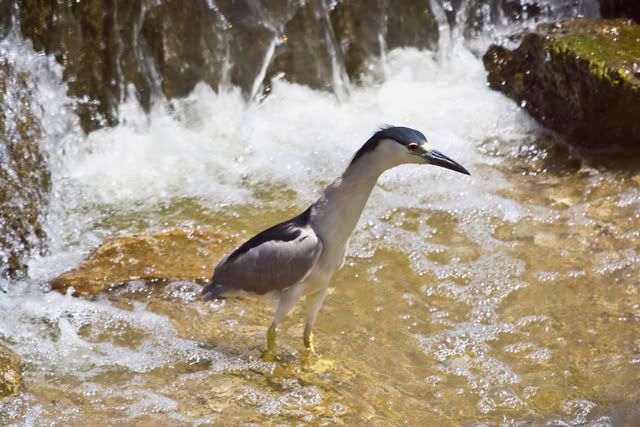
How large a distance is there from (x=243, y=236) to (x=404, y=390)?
2.00 m

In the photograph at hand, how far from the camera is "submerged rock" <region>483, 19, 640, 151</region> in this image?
24.7 ft

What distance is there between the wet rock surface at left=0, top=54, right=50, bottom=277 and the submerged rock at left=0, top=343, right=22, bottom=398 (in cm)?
142

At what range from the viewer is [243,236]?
21.9ft

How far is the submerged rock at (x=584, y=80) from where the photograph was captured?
→ 754cm

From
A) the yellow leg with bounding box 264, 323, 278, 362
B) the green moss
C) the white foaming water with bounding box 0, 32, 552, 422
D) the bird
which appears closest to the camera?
the bird

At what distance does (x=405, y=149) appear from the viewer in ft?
16.1

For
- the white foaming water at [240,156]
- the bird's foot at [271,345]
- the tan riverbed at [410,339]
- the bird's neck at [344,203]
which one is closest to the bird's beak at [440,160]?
the bird's neck at [344,203]

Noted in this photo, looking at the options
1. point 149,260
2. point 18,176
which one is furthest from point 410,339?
point 18,176

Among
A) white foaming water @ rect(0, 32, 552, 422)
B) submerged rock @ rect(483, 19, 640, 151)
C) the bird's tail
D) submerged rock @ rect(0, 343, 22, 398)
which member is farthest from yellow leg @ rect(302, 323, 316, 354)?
submerged rock @ rect(483, 19, 640, 151)

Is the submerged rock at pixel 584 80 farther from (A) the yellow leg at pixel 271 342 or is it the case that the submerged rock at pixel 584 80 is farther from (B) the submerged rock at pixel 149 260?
(A) the yellow leg at pixel 271 342

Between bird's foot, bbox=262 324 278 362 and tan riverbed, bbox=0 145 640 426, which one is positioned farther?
bird's foot, bbox=262 324 278 362

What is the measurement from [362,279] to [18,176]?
237 centimetres

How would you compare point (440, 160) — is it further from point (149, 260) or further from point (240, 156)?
point (240, 156)

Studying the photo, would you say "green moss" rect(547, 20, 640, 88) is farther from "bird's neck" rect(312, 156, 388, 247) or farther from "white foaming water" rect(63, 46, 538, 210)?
"bird's neck" rect(312, 156, 388, 247)
